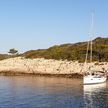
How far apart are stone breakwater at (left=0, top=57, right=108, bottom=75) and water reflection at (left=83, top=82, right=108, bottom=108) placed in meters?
16.6

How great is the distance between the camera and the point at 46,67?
10562 cm

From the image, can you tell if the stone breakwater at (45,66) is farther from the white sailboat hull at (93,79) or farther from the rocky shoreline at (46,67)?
the white sailboat hull at (93,79)

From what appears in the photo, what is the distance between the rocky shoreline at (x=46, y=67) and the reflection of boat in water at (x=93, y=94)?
52.8 feet

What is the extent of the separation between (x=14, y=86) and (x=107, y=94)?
820 inches

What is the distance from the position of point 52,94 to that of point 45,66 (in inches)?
Result: 1510

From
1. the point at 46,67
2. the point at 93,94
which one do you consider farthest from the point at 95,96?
the point at 46,67

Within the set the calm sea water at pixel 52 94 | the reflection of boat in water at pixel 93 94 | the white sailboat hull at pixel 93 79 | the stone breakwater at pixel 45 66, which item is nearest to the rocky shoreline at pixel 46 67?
the stone breakwater at pixel 45 66

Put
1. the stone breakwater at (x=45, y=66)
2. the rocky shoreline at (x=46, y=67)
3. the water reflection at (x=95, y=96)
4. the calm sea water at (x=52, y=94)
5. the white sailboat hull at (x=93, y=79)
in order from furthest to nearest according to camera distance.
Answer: the stone breakwater at (x=45, y=66) < the rocky shoreline at (x=46, y=67) < the white sailboat hull at (x=93, y=79) < the water reflection at (x=95, y=96) < the calm sea water at (x=52, y=94)

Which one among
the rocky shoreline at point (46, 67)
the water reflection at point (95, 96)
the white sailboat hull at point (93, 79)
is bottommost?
the water reflection at point (95, 96)

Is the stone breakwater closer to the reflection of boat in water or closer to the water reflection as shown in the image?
the reflection of boat in water

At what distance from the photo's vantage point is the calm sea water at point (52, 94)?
5841 centimetres

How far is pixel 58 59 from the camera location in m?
112

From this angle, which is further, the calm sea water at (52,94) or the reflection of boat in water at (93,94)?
the reflection of boat in water at (93,94)

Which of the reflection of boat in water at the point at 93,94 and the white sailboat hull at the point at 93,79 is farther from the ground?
the white sailboat hull at the point at 93,79
